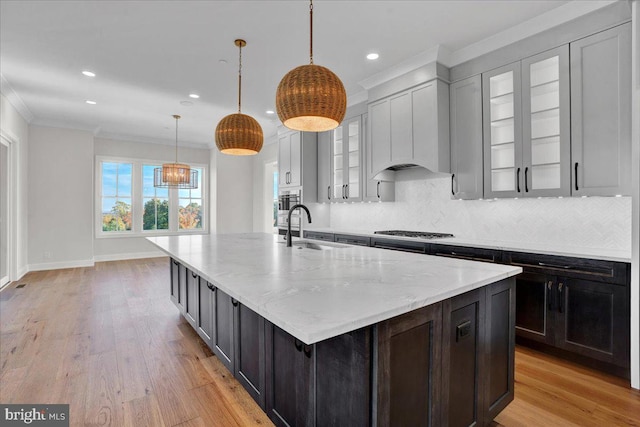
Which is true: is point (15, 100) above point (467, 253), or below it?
above

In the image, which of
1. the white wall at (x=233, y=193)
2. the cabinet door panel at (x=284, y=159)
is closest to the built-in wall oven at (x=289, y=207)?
the cabinet door panel at (x=284, y=159)

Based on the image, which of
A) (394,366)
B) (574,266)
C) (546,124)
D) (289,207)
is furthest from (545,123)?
(289,207)

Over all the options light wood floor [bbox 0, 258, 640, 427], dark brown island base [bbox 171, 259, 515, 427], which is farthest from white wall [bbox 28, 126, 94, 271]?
dark brown island base [bbox 171, 259, 515, 427]

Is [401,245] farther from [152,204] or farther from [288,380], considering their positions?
[152,204]

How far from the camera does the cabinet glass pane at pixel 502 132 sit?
9.91 ft

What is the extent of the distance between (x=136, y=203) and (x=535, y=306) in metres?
7.86

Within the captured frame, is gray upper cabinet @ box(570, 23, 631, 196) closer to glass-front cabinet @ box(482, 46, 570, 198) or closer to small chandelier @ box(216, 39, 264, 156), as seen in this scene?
glass-front cabinet @ box(482, 46, 570, 198)

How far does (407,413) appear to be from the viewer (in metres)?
1.17

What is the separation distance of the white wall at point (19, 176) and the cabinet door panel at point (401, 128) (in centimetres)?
549

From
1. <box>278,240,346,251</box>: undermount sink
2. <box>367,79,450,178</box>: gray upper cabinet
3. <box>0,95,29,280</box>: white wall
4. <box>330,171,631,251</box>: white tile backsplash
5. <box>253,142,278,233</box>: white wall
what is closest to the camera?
<box>330,171,631,251</box>: white tile backsplash

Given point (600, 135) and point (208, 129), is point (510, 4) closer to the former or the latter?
point (600, 135)

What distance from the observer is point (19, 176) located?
525 centimetres

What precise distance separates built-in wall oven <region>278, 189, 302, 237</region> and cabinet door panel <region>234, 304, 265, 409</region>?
131 inches

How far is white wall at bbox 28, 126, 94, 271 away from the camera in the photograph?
232 inches
